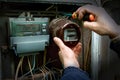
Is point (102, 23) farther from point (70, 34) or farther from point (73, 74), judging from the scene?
point (73, 74)

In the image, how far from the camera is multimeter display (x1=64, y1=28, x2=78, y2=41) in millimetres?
1021

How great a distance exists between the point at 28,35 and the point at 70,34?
0.20 m

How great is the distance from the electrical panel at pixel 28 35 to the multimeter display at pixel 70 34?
0.12 m

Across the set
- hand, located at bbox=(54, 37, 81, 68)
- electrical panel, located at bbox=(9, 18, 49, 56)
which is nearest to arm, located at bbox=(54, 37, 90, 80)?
hand, located at bbox=(54, 37, 81, 68)

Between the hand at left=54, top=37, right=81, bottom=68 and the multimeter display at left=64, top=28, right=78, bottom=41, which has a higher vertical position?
the multimeter display at left=64, top=28, right=78, bottom=41

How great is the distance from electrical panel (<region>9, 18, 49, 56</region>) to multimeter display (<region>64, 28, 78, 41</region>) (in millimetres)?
119

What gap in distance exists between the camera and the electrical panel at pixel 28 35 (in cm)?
102

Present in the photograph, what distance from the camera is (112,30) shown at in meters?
0.94

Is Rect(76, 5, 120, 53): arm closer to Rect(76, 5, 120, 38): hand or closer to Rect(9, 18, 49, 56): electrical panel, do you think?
Rect(76, 5, 120, 38): hand

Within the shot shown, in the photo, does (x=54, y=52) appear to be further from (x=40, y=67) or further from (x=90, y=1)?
(x=90, y=1)

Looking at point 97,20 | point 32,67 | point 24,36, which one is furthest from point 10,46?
point 97,20

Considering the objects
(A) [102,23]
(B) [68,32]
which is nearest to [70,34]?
(B) [68,32]

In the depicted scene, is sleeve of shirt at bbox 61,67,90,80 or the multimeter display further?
the multimeter display

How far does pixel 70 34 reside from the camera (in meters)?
1.02
